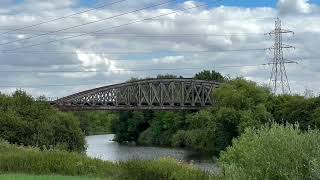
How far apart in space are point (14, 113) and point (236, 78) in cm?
4348

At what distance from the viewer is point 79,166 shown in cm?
3062

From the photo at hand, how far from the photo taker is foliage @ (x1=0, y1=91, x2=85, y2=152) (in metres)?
70.2

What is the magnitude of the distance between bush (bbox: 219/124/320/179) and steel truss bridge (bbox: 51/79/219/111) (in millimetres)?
124473

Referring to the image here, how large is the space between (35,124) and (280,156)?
201ft

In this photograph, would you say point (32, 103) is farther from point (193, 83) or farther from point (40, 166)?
point (193, 83)

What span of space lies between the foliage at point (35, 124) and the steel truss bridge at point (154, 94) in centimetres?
6219

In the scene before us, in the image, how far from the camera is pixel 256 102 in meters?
94.0

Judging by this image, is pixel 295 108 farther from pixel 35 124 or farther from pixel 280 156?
pixel 280 156

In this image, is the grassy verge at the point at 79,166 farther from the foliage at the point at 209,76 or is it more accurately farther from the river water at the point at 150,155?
the foliage at the point at 209,76

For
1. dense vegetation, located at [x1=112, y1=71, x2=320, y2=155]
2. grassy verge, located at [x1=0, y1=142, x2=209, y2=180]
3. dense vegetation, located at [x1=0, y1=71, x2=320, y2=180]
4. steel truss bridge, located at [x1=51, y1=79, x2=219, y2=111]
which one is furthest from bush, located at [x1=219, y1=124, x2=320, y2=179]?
steel truss bridge, located at [x1=51, y1=79, x2=219, y2=111]

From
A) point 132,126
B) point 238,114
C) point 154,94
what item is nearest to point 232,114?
point 238,114

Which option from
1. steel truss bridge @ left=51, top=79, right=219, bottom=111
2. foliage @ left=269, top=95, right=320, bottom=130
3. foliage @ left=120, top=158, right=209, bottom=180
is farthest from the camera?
steel truss bridge @ left=51, top=79, right=219, bottom=111

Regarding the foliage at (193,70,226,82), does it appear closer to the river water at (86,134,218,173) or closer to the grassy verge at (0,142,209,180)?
the river water at (86,134,218,173)

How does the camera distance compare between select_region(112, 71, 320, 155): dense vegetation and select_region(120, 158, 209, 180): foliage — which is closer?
select_region(120, 158, 209, 180): foliage
